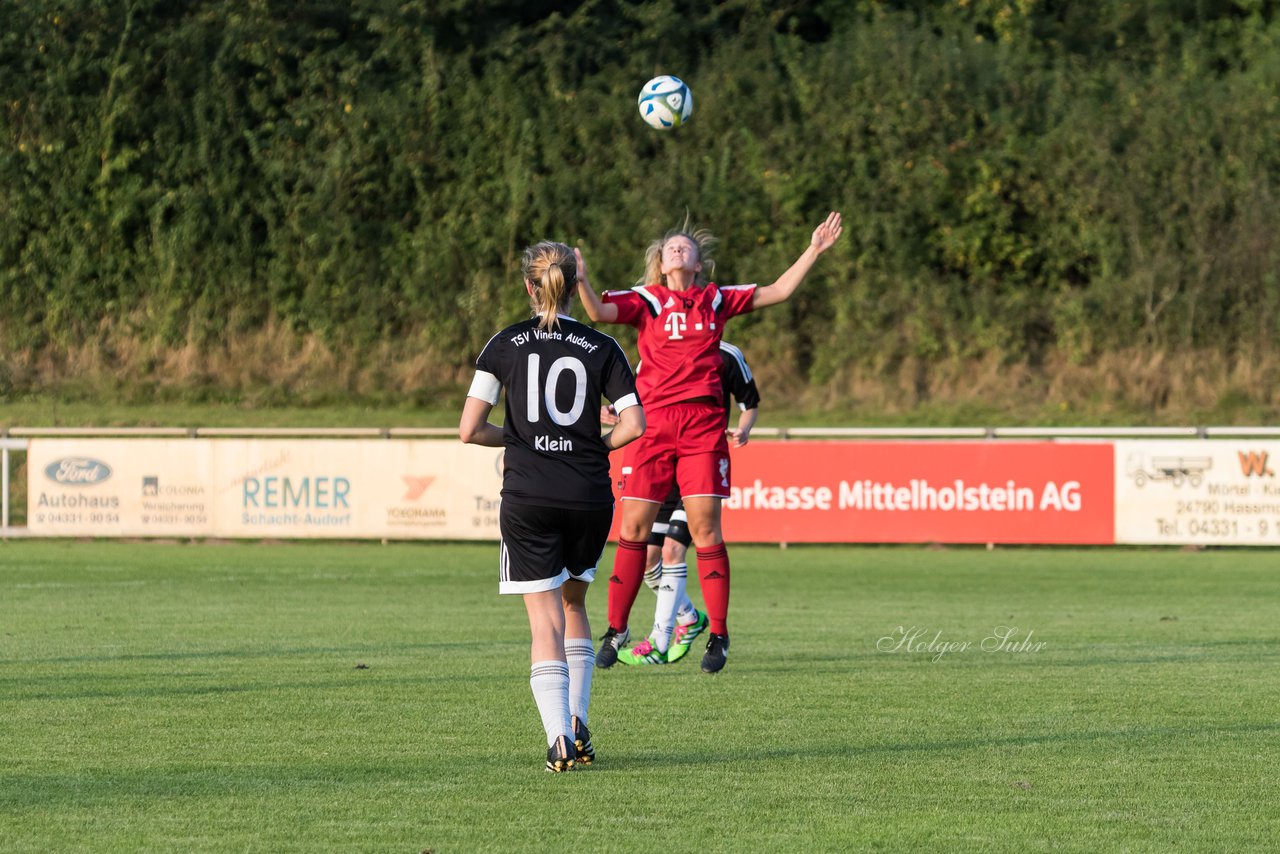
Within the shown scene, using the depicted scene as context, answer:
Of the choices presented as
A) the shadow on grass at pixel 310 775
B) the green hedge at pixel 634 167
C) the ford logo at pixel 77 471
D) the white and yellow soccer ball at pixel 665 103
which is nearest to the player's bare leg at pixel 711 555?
the shadow on grass at pixel 310 775

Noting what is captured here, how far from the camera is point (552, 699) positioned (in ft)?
20.4

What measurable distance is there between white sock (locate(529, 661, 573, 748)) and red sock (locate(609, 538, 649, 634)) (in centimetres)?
294

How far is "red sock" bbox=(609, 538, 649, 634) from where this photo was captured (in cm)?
927

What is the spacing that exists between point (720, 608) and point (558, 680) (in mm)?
3045

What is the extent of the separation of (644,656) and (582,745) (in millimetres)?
3409

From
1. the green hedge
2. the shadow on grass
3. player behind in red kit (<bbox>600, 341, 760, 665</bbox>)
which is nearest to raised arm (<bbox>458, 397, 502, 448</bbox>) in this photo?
the shadow on grass

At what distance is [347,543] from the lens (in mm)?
21547

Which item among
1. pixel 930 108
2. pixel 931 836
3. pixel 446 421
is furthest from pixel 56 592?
pixel 930 108

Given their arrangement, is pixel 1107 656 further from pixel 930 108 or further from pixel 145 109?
pixel 145 109

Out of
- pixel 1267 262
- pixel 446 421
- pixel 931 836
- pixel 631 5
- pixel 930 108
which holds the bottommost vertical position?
pixel 931 836

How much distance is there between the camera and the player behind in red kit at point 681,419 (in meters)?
9.25

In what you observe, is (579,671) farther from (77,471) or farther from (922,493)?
(77,471)

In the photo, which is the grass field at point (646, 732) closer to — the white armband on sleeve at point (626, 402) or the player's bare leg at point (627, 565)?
the player's bare leg at point (627, 565)

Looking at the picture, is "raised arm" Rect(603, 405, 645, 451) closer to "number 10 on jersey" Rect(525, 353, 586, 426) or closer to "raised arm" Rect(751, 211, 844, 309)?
"number 10 on jersey" Rect(525, 353, 586, 426)
